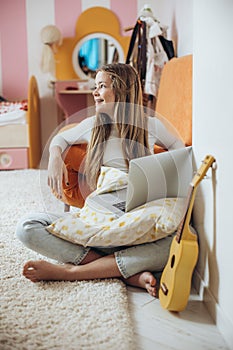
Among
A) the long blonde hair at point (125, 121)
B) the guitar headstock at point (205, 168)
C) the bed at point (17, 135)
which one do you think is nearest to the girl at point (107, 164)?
the long blonde hair at point (125, 121)

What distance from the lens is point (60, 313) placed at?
134cm

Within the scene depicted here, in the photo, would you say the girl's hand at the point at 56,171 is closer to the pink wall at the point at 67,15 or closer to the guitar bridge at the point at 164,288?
the guitar bridge at the point at 164,288

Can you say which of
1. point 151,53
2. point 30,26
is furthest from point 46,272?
point 30,26

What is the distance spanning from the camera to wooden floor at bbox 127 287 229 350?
1.21 meters

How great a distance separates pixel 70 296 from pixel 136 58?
2.33 metres

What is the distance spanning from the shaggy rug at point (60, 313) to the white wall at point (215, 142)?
0.83 ft

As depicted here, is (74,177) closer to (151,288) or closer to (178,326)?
(151,288)

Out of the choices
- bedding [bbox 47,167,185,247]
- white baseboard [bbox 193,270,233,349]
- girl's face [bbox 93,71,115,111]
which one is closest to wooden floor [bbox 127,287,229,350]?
white baseboard [bbox 193,270,233,349]

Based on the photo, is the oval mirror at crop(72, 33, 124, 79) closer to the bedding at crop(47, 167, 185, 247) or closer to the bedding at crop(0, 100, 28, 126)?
the bedding at crop(0, 100, 28, 126)

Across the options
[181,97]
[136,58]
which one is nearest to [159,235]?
[181,97]

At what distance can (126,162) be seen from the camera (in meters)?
1.74

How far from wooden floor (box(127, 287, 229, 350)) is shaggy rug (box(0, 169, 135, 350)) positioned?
0.04 metres

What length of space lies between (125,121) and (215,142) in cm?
51

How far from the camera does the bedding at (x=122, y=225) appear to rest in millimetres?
1525
